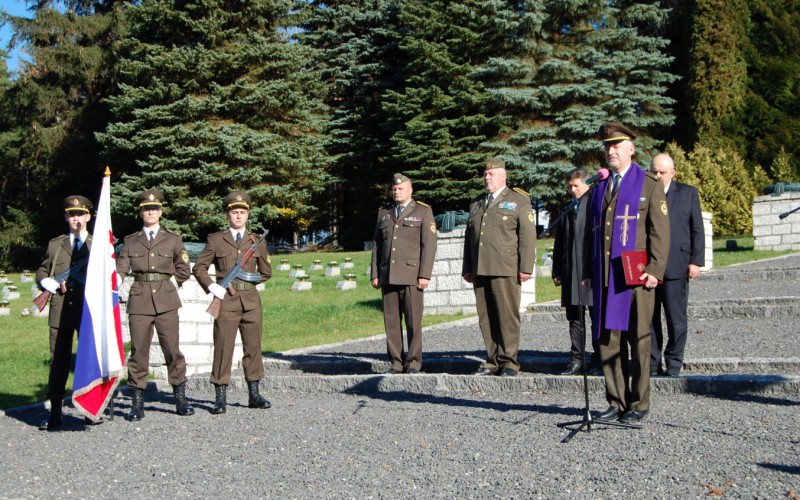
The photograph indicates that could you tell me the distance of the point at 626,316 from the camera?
6.18 metres

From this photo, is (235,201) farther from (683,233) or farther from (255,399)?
(683,233)

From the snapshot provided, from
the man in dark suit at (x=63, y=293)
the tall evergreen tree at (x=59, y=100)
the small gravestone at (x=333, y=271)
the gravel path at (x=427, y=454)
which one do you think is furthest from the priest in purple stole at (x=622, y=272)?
the tall evergreen tree at (x=59, y=100)

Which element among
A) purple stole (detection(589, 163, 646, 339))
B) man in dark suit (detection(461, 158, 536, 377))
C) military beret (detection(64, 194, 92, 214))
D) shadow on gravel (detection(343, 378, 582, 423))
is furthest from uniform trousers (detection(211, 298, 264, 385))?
purple stole (detection(589, 163, 646, 339))

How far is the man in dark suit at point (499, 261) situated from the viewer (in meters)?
8.45

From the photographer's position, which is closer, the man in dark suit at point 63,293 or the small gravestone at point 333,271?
the man in dark suit at point 63,293

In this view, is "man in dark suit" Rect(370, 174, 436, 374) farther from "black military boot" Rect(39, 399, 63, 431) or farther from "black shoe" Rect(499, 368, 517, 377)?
"black military boot" Rect(39, 399, 63, 431)

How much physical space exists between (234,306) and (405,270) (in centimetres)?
190

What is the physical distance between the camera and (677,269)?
7.98 metres

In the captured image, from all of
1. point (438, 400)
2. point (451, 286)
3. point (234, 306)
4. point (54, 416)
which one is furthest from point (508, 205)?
point (451, 286)

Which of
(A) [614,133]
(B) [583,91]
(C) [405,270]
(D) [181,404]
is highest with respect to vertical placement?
(B) [583,91]

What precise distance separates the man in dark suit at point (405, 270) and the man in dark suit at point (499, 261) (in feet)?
1.87

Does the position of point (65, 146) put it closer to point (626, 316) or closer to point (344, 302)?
point (344, 302)

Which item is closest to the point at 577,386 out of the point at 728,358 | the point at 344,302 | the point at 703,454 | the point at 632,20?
the point at 728,358

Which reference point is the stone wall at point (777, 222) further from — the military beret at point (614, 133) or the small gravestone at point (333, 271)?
the military beret at point (614, 133)
